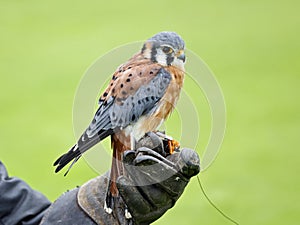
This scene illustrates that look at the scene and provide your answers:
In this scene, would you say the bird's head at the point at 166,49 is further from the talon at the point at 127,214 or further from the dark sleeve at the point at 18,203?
the dark sleeve at the point at 18,203

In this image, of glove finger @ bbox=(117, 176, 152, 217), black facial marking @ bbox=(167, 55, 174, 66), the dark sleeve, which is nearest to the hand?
glove finger @ bbox=(117, 176, 152, 217)

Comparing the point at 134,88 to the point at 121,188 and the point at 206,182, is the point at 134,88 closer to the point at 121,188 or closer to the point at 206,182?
the point at 121,188

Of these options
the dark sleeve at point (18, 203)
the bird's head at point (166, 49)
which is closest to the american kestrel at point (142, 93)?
the bird's head at point (166, 49)

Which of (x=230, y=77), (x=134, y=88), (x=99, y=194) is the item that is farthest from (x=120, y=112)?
(x=230, y=77)

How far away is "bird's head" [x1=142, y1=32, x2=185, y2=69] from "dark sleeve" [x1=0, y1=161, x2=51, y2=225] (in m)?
0.88

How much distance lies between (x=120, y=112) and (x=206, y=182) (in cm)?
306

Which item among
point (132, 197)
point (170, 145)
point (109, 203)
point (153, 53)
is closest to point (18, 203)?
point (109, 203)

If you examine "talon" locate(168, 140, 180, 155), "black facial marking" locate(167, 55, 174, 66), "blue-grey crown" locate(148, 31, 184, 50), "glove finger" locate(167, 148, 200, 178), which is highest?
"blue-grey crown" locate(148, 31, 184, 50)

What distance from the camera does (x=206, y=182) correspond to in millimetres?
4758

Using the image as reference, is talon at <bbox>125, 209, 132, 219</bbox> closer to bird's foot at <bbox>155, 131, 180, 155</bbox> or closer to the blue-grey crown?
bird's foot at <bbox>155, 131, 180, 155</bbox>

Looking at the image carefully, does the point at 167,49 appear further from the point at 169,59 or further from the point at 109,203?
the point at 109,203

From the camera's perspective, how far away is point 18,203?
248 cm

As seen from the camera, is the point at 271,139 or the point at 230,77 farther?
the point at 230,77

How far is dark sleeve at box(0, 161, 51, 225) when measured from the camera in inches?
95.4
